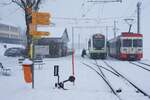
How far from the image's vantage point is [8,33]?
133375 millimetres

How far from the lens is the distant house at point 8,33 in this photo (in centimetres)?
11962

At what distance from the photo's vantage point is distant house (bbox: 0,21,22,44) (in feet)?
392

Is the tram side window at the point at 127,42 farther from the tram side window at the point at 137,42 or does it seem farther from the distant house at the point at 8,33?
the distant house at the point at 8,33

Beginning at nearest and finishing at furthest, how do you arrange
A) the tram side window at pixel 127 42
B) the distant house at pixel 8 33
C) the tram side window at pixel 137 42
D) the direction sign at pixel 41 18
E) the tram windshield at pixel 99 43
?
the direction sign at pixel 41 18
the tram side window at pixel 127 42
the tram side window at pixel 137 42
the tram windshield at pixel 99 43
the distant house at pixel 8 33

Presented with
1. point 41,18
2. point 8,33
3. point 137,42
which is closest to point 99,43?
point 137,42

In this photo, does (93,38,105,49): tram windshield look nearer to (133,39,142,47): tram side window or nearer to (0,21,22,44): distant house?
(133,39,142,47): tram side window

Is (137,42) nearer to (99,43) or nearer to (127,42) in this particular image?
(127,42)

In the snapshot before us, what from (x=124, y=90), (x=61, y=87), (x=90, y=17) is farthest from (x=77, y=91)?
(x=90, y=17)

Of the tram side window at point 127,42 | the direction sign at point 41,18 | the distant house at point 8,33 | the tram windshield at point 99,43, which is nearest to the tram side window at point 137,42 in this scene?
the tram side window at point 127,42

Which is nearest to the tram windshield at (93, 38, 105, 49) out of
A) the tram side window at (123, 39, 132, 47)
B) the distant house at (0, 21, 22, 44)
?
the tram side window at (123, 39, 132, 47)

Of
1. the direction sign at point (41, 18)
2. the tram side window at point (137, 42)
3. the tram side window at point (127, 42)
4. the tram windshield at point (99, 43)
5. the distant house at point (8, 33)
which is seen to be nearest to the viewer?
the direction sign at point (41, 18)

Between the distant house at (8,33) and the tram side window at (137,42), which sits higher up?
the distant house at (8,33)

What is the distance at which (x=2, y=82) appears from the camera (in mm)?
18328

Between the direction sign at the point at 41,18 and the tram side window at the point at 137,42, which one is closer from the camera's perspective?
the direction sign at the point at 41,18
